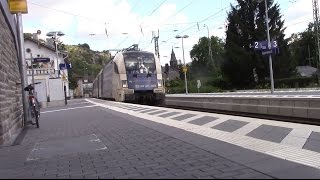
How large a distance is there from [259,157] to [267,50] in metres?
28.6

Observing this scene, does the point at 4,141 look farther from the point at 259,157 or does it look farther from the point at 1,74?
the point at 259,157

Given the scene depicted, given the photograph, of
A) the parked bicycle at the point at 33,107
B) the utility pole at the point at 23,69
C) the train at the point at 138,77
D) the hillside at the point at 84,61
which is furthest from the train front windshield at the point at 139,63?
the hillside at the point at 84,61

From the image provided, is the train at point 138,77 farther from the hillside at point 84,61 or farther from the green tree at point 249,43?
the hillside at point 84,61

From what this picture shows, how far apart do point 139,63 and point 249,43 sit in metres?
34.2

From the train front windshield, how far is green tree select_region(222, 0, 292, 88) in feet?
101

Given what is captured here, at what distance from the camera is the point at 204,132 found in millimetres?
10641

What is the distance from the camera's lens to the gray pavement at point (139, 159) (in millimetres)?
6098

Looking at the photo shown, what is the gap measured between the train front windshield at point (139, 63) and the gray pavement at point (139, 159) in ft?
55.6

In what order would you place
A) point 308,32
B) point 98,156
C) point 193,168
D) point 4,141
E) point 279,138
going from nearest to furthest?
point 193,168 < point 98,156 < point 279,138 < point 4,141 < point 308,32

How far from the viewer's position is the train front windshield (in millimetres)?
27891

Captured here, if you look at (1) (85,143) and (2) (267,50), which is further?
(2) (267,50)

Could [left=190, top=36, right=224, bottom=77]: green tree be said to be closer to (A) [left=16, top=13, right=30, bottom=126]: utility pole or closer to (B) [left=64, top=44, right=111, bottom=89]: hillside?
(B) [left=64, top=44, right=111, bottom=89]: hillside

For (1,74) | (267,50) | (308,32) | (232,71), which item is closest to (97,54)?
(308,32)

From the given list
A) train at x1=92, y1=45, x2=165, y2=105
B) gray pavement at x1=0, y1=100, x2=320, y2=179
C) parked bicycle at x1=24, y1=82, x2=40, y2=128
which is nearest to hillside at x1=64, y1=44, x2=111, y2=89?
train at x1=92, y1=45, x2=165, y2=105
